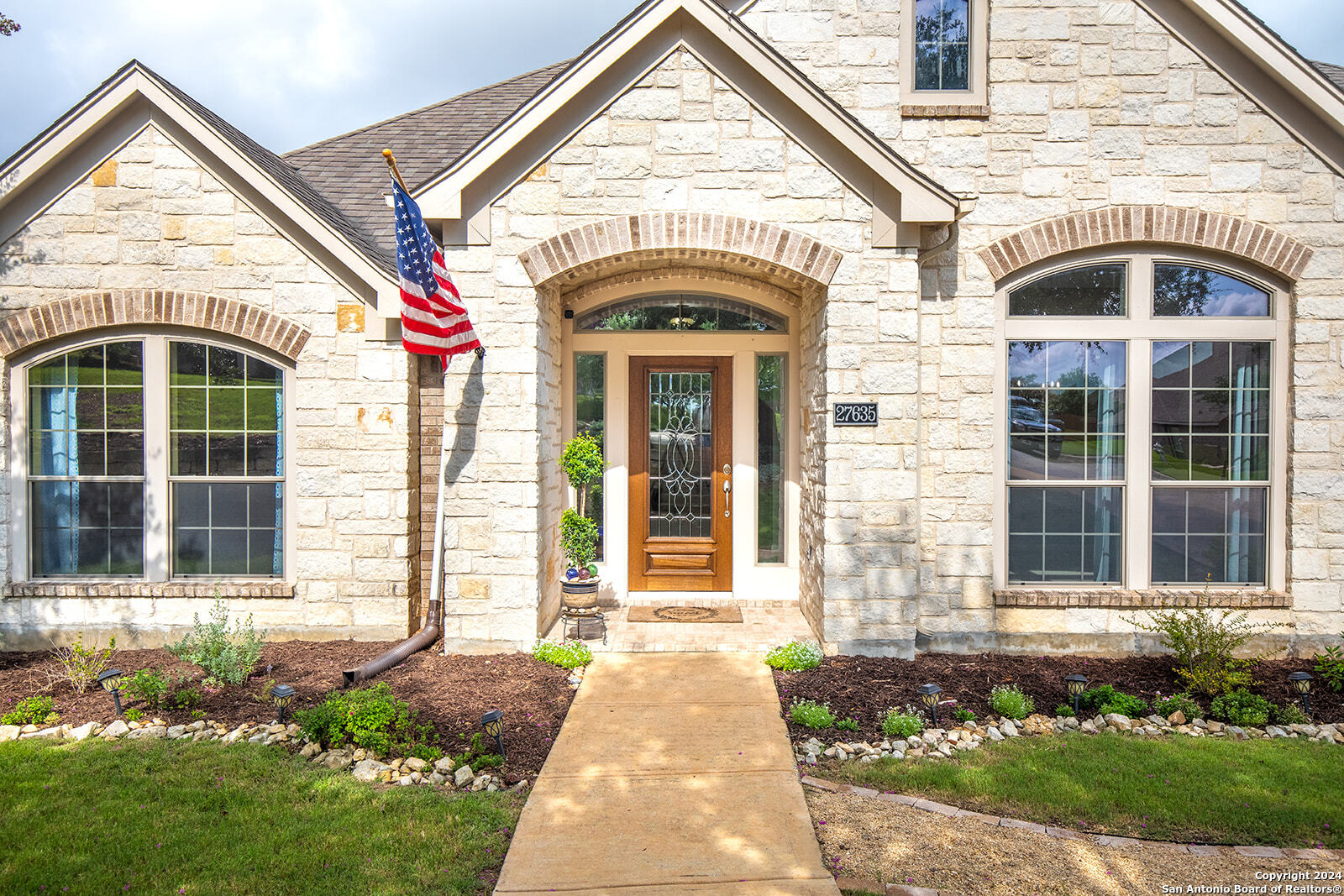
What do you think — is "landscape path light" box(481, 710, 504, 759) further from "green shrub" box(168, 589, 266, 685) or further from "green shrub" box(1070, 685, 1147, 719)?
"green shrub" box(1070, 685, 1147, 719)

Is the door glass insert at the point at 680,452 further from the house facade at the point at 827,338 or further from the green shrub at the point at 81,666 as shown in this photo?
the green shrub at the point at 81,666

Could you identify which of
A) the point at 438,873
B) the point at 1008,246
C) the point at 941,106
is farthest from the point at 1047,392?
the point at 438,873

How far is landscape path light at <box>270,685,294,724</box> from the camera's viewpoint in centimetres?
498

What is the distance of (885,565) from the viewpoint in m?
6.21

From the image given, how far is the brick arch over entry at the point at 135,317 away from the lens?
21.8 ft

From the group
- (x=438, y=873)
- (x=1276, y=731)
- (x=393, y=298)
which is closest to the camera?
(x=438, y=873)

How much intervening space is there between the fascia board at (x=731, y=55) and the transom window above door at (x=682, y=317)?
6.96 feet

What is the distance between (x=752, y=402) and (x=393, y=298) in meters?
3.59

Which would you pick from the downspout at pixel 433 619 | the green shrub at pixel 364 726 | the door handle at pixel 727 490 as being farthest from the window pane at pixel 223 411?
the door handle at pixel 727 490

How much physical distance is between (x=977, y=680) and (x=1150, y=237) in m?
4.02

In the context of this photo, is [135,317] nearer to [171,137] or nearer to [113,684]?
[171,137]

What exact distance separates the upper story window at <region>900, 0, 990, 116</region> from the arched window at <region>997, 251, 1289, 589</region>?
1.78 metres

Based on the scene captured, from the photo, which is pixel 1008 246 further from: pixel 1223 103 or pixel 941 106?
pixel 1223 103

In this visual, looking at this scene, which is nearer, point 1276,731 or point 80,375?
point 1276,731
